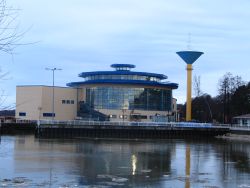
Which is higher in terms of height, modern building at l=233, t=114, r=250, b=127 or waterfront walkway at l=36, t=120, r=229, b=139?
modern building at l=233, t=114, r=250, b=127

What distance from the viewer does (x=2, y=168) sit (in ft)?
93.4

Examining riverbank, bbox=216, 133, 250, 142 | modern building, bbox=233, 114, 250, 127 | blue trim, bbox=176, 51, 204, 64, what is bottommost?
riverbank, bbox=216, 133, 250, 142

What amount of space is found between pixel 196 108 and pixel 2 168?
112 m

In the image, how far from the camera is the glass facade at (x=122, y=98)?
122 metres

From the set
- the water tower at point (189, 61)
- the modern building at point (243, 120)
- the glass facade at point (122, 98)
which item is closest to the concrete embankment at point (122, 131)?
the modern building at point (243, 120)

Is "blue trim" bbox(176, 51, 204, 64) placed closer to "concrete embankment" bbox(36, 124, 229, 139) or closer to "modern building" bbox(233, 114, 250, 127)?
"modern building" bbox(233, 114, 250, 127)

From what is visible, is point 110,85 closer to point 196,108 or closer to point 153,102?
point 153,102

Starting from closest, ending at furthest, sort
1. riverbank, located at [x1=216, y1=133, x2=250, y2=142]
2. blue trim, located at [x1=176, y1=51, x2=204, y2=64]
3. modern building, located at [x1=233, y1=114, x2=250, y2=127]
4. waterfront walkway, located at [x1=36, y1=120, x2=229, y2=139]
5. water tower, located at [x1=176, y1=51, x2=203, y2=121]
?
waterfront walkway, located at [x1=36, y1=120, x2=229, y2=139], riverbank, located at [x1=216, y1=133, x2=250, y2=142], modern building, located at [x1=233, y1=114, x2=250, y2=127], blue trim, located at [x1=176, y1=51, x2=204, y2=64], water tower, located at [x1=176, y1=51, x2=203, y2=121]

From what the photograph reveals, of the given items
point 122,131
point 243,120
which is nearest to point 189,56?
point 243,120

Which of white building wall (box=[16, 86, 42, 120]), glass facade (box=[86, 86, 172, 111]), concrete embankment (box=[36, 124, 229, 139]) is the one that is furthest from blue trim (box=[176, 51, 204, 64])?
white building wall (box=[16, 86, 42, 120])

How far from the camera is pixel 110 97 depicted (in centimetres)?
12238

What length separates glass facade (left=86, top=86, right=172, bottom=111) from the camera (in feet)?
399

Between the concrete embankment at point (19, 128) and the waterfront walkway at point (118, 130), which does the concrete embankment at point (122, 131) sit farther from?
the concrete embankment at point (19, 128)

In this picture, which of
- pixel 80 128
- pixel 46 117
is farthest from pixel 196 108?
pixel 80 128
